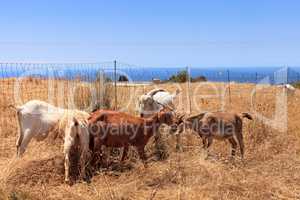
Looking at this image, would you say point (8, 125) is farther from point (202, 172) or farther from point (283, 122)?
point (283, 122)

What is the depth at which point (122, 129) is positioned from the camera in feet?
24.1

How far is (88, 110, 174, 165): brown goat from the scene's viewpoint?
7262 mm

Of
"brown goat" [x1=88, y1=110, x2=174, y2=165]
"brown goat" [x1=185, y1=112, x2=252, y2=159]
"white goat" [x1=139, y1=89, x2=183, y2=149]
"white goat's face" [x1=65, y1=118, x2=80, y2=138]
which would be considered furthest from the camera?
"white goat" [x1=139, y1=89, x2=183, y2=149]

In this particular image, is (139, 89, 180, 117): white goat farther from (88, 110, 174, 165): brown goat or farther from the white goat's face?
the white goat's face

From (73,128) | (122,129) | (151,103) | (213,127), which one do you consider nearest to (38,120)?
(73,128)

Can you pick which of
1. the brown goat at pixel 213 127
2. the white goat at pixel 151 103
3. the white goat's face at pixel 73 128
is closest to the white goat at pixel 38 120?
the white goat's face at pixel 73 128

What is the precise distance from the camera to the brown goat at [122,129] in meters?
7.26

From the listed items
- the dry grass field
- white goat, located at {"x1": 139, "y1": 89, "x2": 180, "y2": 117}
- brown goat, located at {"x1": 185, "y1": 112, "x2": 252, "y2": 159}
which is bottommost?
the dry grass field

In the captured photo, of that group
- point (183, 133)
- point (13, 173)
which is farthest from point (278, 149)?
point (13, 173)

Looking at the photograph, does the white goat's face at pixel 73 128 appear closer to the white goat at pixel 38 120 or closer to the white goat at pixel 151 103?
the white goat at pixel 38 120

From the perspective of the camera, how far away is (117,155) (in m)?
7.83

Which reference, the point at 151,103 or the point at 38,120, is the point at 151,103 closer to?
the point at 151,103

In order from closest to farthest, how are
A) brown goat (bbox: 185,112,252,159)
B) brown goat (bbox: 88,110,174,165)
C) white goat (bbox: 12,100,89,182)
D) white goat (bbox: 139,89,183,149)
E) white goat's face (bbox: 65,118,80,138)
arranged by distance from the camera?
1. white goat's face (bbox: 65,118,80,138)
2. brown goat (bbox: 88,110,174,165)
3. white goat (bbox: 12,100,89,182)
4. brown goat (bbox: 185,112,252,159)
5. white goat (bbox: 139,89,183,149)

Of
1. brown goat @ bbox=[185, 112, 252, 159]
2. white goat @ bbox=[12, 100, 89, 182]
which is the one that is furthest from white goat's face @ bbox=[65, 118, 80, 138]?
brown goat @ bbox=[185, 112, 252, 159]
